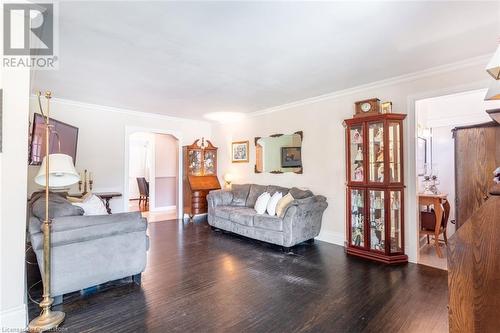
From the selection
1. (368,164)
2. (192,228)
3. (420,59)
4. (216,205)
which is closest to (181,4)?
(420,59)

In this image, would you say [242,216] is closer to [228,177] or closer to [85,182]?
[228,177]

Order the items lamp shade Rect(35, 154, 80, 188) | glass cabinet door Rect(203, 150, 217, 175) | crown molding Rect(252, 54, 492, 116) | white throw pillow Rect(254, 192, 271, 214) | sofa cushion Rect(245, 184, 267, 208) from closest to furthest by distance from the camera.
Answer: lamp shade Rect(35, 154, 80, 188) < crown molding Rect(252, 54, 492, 116) < white throw pillow Rect(254, 192, 271, 214) < sofa cushion Rect(245, 184, 267, 208) < glass cabinet door Rect(203, 150, 217, 175)

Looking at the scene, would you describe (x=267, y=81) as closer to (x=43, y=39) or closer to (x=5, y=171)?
(x=43, y=39)

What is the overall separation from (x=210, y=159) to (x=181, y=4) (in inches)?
191

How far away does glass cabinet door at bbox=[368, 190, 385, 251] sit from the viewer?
3.51m

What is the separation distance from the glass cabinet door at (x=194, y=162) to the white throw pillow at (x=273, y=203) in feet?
8.73

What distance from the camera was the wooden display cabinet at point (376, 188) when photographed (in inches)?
135

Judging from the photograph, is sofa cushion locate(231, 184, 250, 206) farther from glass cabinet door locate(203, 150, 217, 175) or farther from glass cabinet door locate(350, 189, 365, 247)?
glass cabinet door locate(350, 189, 365, 247)

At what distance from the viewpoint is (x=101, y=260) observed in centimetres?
251

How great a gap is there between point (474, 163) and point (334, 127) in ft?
6.15

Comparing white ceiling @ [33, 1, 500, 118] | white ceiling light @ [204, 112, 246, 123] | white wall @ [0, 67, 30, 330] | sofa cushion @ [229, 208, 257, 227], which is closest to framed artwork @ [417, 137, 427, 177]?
white ceiling @ [33, 1, 500, 118]

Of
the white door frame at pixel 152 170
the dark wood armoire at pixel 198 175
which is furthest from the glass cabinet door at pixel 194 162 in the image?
the white door frame at pixel 152 170

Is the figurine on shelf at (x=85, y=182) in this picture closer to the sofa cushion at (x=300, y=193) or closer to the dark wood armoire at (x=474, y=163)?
the sofa cushion at (x=300, y=193)

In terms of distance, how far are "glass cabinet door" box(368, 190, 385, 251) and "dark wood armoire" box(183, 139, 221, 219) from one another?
3775 mm
